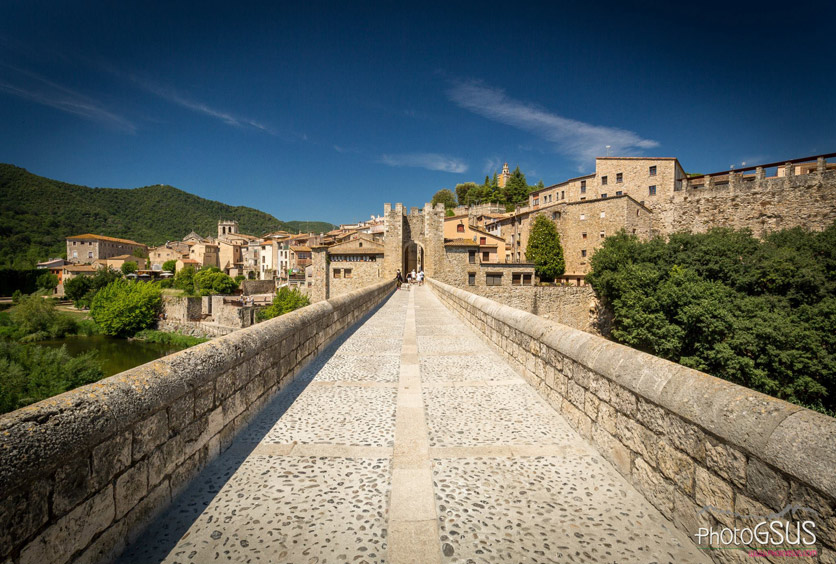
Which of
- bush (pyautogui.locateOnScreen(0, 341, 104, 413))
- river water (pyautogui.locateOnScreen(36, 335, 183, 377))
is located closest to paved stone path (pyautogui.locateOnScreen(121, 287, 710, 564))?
bush (pyautogui.locateOnScreen(0, 341, 104, 413))

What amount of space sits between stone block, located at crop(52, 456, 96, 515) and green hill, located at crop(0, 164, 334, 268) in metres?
84.7

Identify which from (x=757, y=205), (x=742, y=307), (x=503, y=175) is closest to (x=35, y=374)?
(x=742, y=307)

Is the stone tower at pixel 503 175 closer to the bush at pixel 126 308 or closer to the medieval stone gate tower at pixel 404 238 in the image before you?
the medieval stone gate tower at pixel 404 238

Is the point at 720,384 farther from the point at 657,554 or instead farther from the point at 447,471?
the point at 447,471

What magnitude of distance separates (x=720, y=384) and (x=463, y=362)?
14.8 ft

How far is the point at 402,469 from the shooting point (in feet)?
10.1

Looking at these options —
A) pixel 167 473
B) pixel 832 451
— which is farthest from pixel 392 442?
pixel 832 451

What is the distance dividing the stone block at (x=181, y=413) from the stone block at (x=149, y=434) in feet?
0.22

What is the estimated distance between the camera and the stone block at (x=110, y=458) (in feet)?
6.40

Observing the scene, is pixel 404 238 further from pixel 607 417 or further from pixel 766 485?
pixel 766 485

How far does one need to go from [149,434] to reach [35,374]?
23861mm

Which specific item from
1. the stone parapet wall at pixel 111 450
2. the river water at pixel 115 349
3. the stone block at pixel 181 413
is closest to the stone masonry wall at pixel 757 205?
the stone parapet wall at pixel 111 450

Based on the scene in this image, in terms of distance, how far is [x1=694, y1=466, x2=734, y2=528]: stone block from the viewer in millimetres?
2041

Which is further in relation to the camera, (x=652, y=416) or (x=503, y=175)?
Result: (x=503, y=175)
